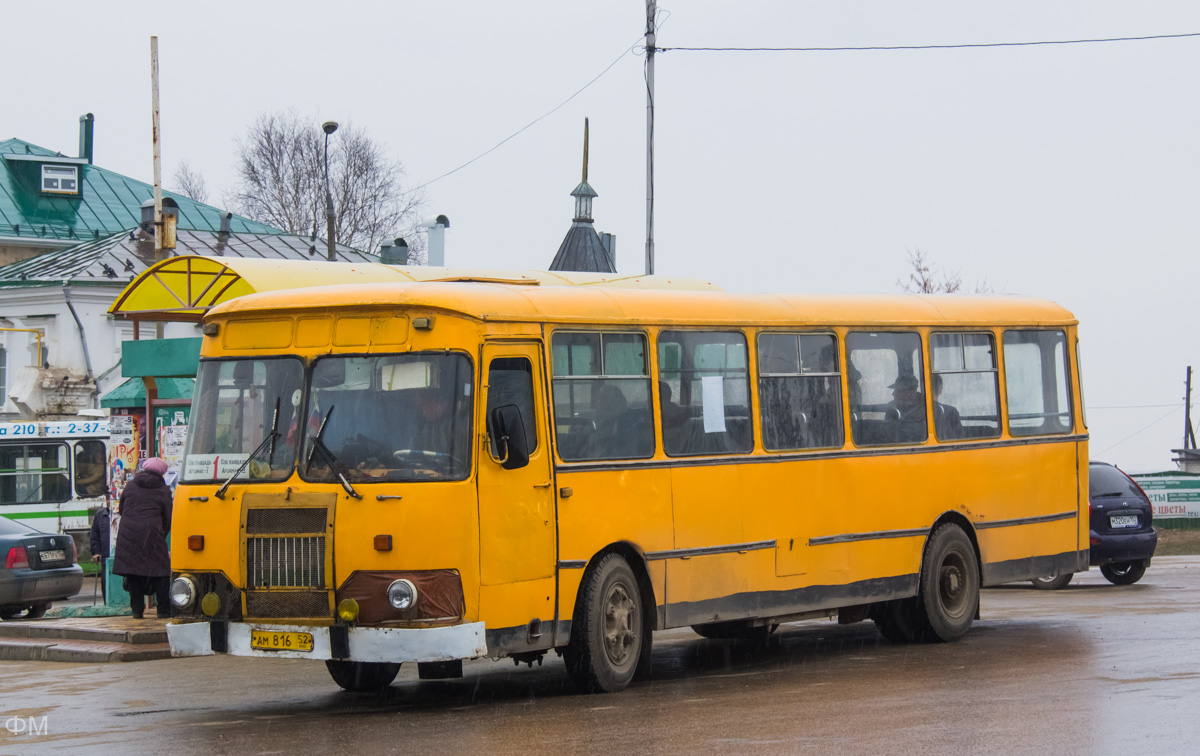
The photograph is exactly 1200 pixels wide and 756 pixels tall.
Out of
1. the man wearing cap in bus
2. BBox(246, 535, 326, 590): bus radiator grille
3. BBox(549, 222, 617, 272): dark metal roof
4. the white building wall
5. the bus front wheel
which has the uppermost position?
BBox(549, 222, 617, 272): dark metal roof

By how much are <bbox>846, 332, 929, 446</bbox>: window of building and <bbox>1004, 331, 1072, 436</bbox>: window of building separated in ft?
4.16

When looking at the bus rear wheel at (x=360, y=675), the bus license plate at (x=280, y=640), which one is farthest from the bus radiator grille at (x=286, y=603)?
the bus rear wheel at (x=360, y=675)

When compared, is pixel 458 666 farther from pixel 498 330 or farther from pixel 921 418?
pixel 921 418

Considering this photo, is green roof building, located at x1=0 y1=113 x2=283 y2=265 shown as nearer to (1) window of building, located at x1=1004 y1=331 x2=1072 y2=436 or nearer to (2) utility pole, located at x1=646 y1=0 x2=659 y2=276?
(2) utility pole, located at x1=646 y1=0 x2=659 y2=276

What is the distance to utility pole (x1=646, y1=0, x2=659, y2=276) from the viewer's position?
85.7 feet

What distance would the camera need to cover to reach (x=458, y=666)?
1165 cm

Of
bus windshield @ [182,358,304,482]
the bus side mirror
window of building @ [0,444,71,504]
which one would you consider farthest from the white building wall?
the bus side mirror

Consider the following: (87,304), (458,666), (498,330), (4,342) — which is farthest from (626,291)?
(4,342)

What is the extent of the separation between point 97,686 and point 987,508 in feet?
25.7

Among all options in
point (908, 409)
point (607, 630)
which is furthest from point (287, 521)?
A: point (908, 409)

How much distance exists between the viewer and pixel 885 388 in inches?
559

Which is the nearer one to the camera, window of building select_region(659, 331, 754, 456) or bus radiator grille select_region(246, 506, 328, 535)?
bus radiator grille select_region(246, 506, 328, 535)

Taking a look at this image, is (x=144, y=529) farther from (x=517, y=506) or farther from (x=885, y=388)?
(x=885, y=388)

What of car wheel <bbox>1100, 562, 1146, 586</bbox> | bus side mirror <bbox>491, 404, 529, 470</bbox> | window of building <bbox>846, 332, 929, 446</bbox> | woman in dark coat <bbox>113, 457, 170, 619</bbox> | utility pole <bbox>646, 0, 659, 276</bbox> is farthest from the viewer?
utility pole <bbox>646, 0, 659, 276</bbox>
